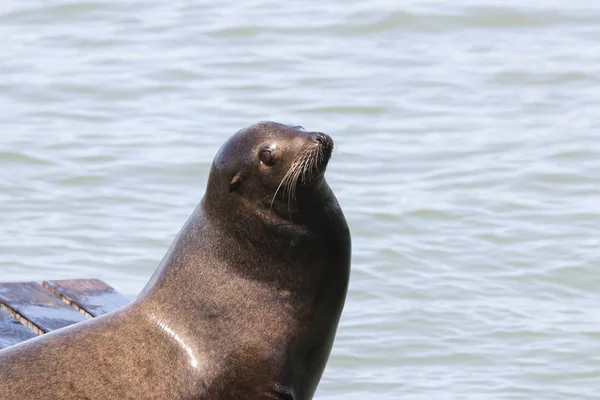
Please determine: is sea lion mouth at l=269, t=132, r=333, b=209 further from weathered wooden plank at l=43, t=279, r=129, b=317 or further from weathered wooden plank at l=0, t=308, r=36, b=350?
weathered wooden plank at l=43, t=279, r=129, b=317

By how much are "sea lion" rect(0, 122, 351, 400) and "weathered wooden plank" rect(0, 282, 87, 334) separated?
4.31 feet

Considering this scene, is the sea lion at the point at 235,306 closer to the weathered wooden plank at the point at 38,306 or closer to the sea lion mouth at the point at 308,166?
the sea lion mouth at the point at 308,166

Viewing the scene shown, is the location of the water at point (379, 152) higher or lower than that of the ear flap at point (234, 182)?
lower

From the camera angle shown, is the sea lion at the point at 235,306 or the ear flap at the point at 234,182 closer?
the sea lion at the point at 235,306

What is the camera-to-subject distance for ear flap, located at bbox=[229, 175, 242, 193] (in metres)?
5.06

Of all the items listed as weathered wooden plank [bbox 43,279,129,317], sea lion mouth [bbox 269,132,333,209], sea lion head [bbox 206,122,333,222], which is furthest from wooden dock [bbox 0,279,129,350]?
sea lion mouth [bbox 269,132,333,209]

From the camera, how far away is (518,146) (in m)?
11.6

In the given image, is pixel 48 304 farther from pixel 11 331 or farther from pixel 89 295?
pixel 11 331

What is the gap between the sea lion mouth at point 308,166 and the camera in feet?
16.3

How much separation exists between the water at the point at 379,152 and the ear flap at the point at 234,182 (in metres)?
2.99

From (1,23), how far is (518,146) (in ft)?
22.4

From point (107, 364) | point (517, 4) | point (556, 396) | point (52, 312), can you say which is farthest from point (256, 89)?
point (107, 364)

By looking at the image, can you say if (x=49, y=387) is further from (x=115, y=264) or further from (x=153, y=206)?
(x=153, y=206)

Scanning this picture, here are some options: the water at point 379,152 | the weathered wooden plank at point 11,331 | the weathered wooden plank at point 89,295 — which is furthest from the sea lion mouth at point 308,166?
the water at point 379,152
